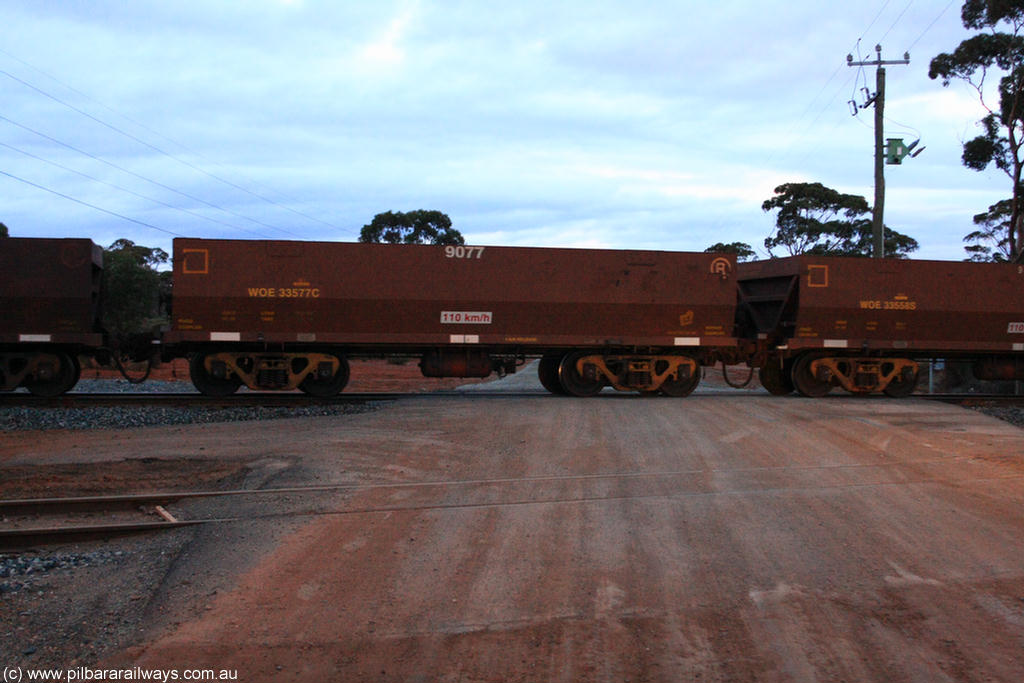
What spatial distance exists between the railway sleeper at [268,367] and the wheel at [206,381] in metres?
0.05

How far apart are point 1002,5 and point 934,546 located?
3097cm

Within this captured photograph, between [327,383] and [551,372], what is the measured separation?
4718mm

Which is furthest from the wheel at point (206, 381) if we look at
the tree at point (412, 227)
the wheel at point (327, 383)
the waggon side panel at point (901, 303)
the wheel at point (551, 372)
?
the tree at point (412, 227)

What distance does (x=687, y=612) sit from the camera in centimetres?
495

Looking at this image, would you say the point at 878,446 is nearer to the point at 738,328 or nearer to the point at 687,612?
the point at 687,612

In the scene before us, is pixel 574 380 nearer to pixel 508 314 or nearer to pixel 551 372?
pixel 551 372

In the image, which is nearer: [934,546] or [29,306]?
[934,546]

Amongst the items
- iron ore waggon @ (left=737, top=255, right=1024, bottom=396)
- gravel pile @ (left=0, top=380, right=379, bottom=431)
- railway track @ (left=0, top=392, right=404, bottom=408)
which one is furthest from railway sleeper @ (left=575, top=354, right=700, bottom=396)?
gravel pile @ (left=0, top=380, right=379, bottom=431)

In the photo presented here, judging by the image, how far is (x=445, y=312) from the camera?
15.8 metres

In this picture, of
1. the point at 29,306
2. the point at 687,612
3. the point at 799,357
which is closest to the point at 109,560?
the point at 687,612

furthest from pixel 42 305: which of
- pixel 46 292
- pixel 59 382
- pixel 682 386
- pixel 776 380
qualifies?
pixel 776 380

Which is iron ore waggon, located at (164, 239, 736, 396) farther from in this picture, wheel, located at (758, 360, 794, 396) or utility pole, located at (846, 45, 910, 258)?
utility pole, located at (846, 45, 910, 258)

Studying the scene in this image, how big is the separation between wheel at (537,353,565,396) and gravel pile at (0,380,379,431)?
4.34 metres

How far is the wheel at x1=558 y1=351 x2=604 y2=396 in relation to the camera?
1650 centimetres
